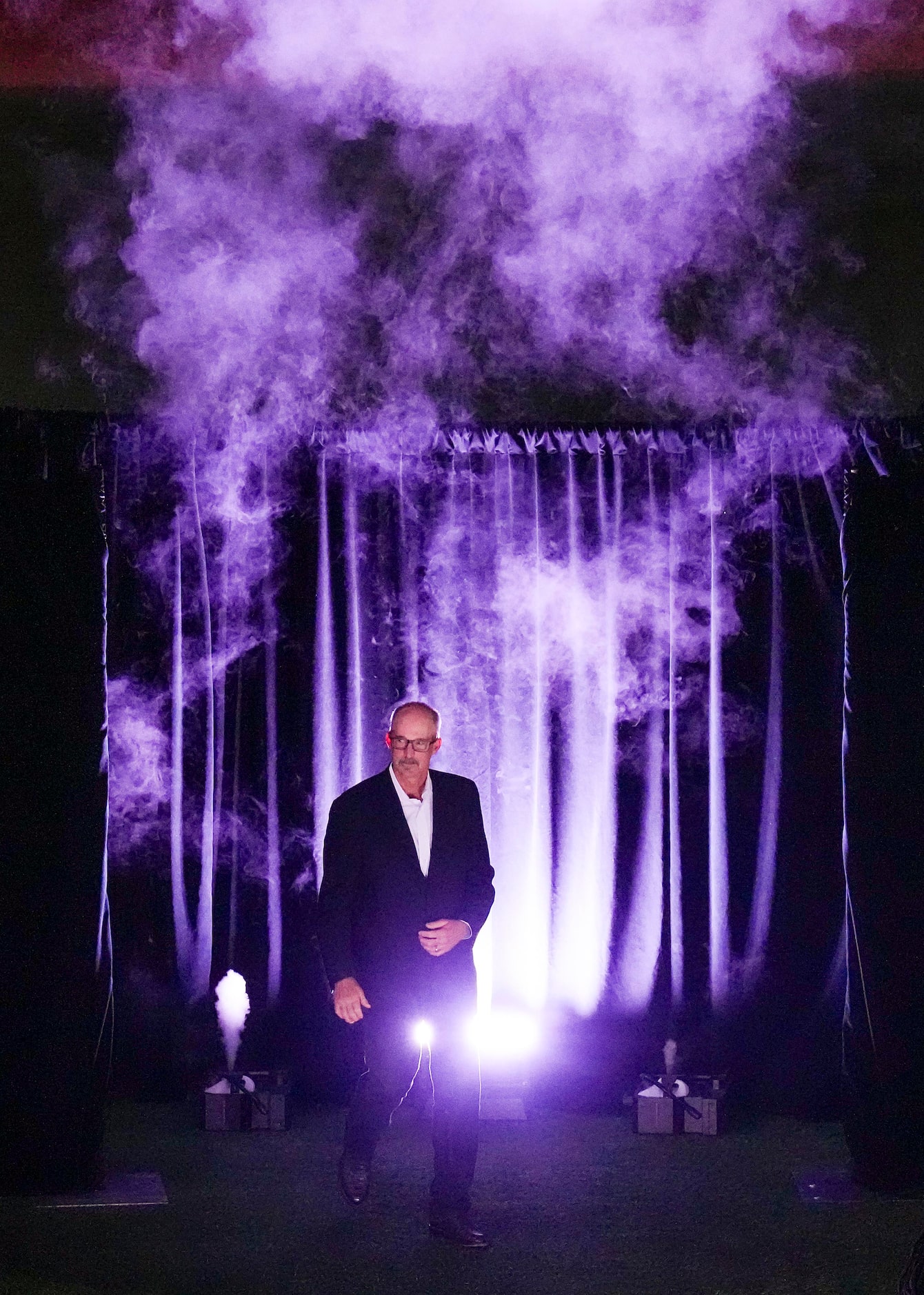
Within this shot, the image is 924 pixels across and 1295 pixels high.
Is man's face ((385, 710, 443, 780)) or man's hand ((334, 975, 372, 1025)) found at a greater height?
man's face ((385, 710, 443, 780))

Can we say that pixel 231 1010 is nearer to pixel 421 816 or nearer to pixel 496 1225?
pixel 496 1225

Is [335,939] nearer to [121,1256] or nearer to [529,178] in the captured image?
[121,1256]

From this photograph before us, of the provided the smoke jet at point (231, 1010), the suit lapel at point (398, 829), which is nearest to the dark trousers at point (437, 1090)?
the suit lapel at point (398, 829)

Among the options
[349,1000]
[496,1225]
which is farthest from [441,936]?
[496,1225]

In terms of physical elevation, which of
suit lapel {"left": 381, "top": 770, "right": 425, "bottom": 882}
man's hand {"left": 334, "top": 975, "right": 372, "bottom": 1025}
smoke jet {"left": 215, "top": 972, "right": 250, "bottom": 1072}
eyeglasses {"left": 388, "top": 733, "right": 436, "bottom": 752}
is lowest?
smoke jet {"left": 215, "top": 972, "right": 250, "bottom": 1072}

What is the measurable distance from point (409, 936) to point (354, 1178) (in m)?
0.72

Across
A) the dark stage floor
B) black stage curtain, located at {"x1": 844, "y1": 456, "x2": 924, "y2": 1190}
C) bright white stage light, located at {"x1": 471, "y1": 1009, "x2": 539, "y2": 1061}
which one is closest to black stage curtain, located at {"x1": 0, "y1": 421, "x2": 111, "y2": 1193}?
the dark stage floor

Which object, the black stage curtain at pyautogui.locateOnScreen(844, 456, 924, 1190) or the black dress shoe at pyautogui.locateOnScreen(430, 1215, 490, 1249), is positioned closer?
the black dress shoe at pyautogui.locateOnScreen(430, 1215, 490, 1249)

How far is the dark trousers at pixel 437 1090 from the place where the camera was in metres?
3.73

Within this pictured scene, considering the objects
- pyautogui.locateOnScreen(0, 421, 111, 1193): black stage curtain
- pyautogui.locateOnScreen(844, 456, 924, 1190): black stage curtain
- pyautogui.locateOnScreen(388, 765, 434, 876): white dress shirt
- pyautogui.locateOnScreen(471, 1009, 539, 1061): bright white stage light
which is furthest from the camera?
pyautogui.locateOnScreen(471, 1009, 539, 1061): bright white stage light

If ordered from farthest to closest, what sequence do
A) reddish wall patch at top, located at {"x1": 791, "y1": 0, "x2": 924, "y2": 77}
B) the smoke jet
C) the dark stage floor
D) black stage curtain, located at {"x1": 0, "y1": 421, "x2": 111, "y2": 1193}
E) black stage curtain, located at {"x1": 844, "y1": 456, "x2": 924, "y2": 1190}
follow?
the smoke jet
reddish wall patch at top, located at {"x1": 791, "y1": 0, "x2": 924, "y2": 77}
black stage curtain, located at {"x1": 844, "y1": 456, "x2": 924, "y2": 1190}
black stage curtain, located at {"x1": 0, "y1": 421, "x2": 111, "y2": 1193}
the dark stage floor

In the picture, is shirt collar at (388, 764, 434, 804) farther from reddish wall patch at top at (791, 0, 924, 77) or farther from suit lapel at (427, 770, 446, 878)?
reddish wall patch at top at (791, 0, 924, 77)

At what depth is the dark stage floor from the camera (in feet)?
11.8

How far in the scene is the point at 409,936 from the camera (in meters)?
3.89
